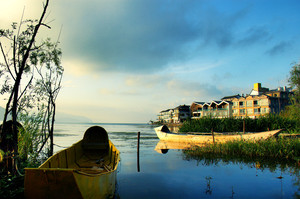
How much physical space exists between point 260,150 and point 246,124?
46.8 feet

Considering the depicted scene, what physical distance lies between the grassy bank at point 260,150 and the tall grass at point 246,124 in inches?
435

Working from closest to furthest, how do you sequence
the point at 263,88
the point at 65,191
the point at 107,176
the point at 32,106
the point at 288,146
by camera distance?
the point at 65,191, the point at 107,176, the point at 32,106, the point at 288,146, the point at 263,88

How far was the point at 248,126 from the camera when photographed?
28094 mm

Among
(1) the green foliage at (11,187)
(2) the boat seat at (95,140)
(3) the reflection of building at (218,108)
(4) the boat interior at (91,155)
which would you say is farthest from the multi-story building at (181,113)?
(1) the green foliage at (11,187)

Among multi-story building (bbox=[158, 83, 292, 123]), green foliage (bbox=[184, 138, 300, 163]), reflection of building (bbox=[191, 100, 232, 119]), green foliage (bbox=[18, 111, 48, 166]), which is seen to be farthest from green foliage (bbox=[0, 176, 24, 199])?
reflection of building (bbox=[191, 100, 232, 119])

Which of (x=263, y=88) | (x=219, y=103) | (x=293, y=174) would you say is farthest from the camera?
(x=263, y=88)

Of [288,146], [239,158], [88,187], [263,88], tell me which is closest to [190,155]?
[239,158]

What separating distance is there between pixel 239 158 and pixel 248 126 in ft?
48.6

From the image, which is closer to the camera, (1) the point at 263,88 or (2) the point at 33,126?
(2) the point at 33,126

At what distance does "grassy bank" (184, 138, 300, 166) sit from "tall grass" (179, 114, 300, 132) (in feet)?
36.2

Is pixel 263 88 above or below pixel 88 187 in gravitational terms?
above

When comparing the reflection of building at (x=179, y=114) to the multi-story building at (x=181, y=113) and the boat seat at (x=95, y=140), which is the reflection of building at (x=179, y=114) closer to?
the multi-story building at (x=181, y=113)

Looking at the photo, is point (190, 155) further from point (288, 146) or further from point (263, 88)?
point (263, 88)

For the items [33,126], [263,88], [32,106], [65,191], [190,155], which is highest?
[263,88]
